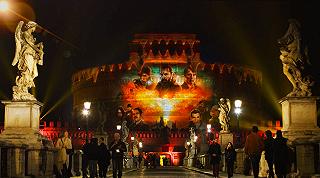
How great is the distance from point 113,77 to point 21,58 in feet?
280

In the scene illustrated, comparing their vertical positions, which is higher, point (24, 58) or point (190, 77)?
point (190, 77)

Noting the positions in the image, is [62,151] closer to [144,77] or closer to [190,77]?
[190,77]

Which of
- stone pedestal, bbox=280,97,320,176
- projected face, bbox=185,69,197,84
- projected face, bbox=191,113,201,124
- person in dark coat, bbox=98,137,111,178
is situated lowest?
person in dark coat, bbox=98,137,111,178

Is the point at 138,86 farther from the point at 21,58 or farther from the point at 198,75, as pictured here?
the point at 21,58

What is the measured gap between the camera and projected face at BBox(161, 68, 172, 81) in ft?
332

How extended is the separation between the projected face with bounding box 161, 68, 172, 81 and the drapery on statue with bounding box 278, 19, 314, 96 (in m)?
82.8

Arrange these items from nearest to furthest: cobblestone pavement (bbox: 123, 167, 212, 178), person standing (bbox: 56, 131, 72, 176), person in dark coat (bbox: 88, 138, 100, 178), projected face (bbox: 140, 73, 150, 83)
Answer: person standing (bbox: 56, 131, 72, 176) < person in dark coat (bbox: 88, 138, 100, 178) < cobblestone pavement (bbox: 123, 167, 212, 178) < projected face (bbox: 140, 73, 150, 83)

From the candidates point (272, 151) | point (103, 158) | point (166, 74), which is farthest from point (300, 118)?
point (166, 74)

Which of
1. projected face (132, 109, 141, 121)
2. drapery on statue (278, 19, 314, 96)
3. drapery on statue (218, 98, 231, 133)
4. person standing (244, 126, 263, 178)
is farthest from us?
projected face (132, 109, 141, 121)

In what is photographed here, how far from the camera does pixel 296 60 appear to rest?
17.9 m

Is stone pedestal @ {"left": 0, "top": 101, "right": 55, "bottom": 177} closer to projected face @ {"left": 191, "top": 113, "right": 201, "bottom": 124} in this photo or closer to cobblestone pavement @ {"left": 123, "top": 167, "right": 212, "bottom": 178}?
cobblestone pavement @ {"left": 123, "top": 167, "right": 212, "bottom": 178}

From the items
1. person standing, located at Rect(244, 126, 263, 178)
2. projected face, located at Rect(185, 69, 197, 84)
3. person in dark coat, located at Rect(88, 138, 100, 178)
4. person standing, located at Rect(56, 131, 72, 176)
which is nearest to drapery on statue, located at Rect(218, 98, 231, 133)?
person in dark coat, located at Rect(88, 138, 100, 178)

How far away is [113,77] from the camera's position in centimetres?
10331

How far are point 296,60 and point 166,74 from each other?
8382 centimetres
